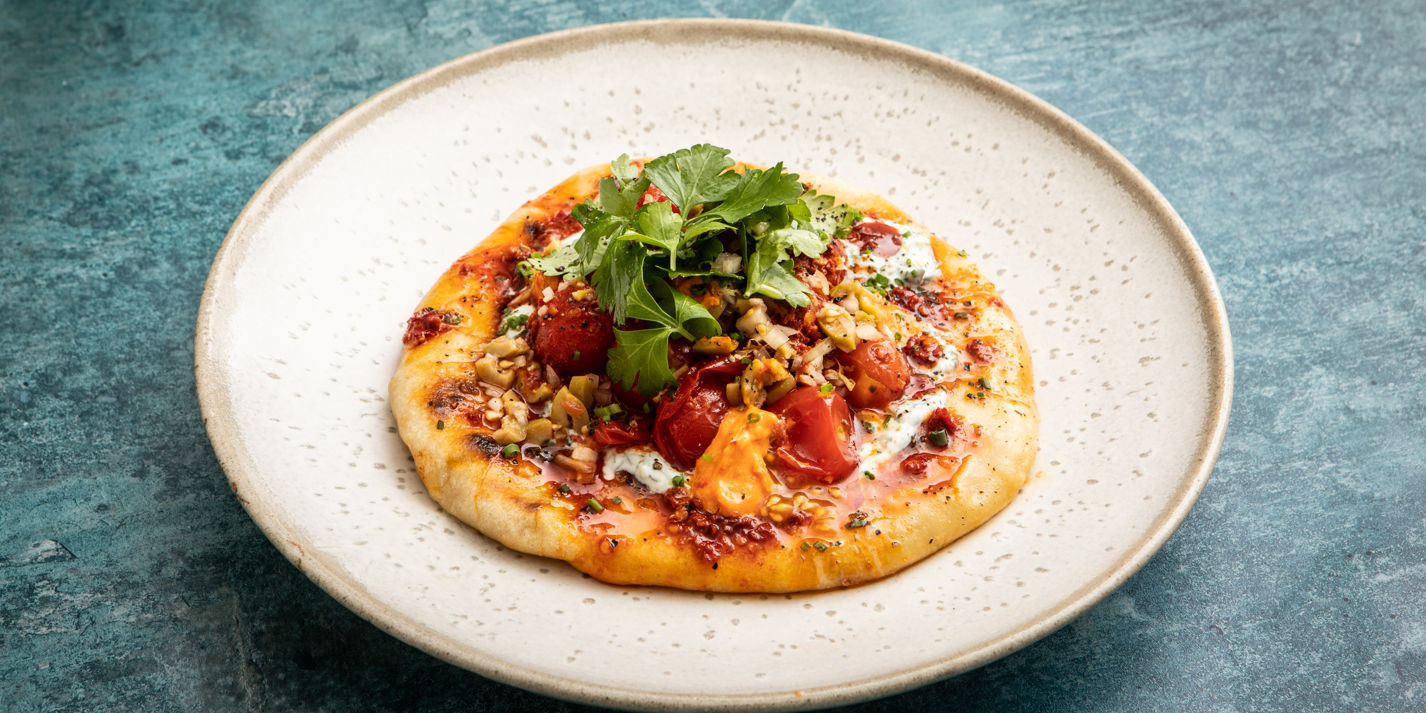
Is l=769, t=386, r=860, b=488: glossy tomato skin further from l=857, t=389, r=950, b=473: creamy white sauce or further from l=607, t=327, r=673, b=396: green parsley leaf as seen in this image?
l=607, t=327, r=673, b=396: green parsley leaf

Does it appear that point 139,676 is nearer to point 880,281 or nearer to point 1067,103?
point 880,281

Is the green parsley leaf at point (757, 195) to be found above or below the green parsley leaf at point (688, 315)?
above

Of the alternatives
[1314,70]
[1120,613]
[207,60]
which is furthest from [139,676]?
[1314,70]

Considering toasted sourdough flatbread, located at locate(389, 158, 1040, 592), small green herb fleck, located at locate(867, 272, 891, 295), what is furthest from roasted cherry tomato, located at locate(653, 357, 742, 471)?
small green herb fleck, located at locate(867, 272, 891, 295)

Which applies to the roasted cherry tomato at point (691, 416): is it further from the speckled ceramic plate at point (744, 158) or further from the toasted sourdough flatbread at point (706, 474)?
the speckled ceramic plate at point (744, 158)

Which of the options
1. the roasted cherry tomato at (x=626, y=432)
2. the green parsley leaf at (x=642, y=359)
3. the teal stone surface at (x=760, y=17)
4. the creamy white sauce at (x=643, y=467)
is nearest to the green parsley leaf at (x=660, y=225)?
the green parsley leaf at (x=642, y=359)
